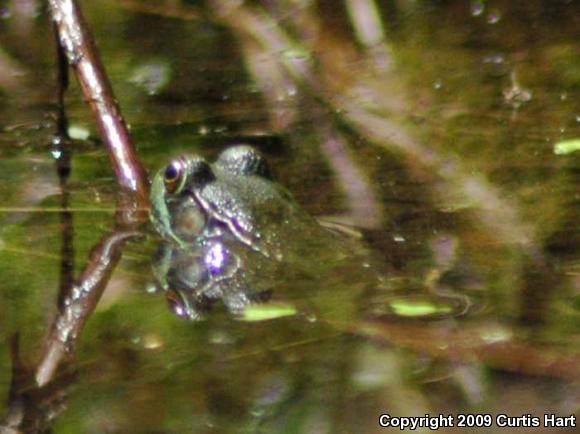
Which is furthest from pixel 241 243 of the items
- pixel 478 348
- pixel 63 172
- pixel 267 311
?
pixel 63 172

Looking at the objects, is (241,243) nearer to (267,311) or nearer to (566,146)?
(267,311)

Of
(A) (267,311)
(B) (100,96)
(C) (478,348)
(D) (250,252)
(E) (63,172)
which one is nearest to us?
(C) (478,348)

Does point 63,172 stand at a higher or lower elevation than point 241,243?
higher

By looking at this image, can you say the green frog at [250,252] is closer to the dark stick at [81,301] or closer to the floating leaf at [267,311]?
the floating leaf at [267,311]

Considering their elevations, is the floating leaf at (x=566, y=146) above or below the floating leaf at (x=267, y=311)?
above

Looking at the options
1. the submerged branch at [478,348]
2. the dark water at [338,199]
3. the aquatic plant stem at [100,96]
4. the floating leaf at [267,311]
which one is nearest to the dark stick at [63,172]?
the dark water at [338,199]

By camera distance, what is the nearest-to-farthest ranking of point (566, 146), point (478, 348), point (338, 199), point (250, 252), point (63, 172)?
point (478, 348), point (250, 252), point (338, 199), point (63, 172), point (566, 146)

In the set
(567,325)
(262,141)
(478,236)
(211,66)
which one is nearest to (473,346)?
(567,325)

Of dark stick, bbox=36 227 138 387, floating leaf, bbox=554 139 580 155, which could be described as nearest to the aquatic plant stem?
dark stick, bbox=36 227 138 387
